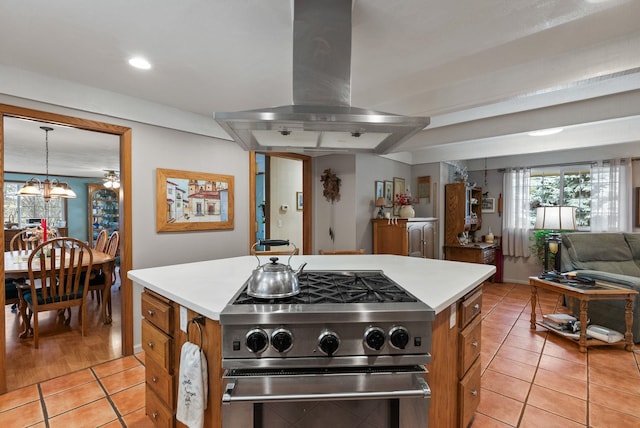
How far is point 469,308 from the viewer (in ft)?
5.38

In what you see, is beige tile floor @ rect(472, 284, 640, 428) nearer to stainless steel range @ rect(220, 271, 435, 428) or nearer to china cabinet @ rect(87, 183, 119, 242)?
stainless steel range @ rect(220, 271, 435, 428)

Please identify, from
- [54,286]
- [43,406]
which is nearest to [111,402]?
[43,406]

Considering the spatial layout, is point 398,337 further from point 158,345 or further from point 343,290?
point 158,345

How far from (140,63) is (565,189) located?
20.0ft

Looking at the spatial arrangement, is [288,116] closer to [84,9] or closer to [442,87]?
[84,9]

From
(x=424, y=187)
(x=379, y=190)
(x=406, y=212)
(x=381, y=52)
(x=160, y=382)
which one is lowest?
(x=160, y=382)

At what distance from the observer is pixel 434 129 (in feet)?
11.7

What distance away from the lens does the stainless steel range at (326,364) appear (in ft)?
3.66

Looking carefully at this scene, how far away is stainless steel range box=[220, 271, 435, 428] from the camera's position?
112 cm

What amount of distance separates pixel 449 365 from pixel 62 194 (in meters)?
6.31

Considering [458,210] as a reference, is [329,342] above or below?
below

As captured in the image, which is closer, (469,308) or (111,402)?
(469,308)

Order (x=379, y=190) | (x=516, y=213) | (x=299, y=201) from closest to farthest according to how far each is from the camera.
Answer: (x=379, y=190) → (x=299, y=201) → (x=516, y=213)

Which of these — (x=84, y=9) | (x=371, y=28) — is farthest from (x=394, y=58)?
(x=84, y=9)
